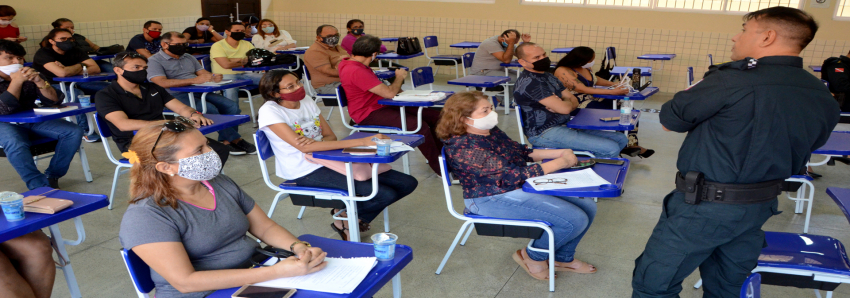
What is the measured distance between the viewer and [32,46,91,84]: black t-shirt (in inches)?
215

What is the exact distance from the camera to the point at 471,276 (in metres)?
2.88

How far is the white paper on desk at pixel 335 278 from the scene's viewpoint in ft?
5.07

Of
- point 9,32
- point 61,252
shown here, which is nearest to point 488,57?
point 9,32

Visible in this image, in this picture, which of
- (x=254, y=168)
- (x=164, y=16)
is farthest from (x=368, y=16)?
(x=254, y=168)

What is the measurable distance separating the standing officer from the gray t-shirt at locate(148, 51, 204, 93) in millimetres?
4365

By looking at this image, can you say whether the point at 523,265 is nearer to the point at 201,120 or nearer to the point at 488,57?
the point at 201,120

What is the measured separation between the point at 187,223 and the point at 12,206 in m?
0.72

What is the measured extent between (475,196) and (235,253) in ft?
3.94

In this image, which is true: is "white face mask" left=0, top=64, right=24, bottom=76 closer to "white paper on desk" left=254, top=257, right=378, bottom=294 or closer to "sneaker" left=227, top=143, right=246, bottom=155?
"sneaker" left=227, top=143, right=246, bottom=155

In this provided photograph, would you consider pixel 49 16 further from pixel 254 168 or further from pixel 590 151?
pixel 590 151

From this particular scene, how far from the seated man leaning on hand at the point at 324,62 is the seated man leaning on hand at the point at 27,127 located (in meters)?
2.22

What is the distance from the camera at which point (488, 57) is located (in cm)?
698

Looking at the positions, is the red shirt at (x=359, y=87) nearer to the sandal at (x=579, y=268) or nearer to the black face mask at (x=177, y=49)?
the black face mask at (x=177, y=49)

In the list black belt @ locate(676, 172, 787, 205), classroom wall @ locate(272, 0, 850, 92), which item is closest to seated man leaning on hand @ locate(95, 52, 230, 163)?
black belt @ locate(676, 172, 787, 205)
